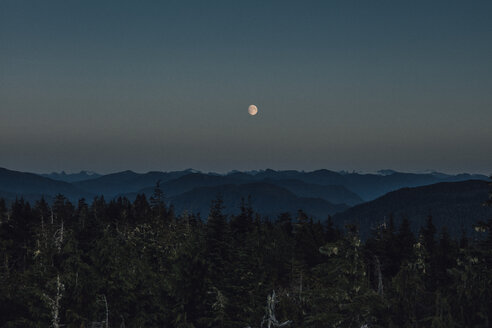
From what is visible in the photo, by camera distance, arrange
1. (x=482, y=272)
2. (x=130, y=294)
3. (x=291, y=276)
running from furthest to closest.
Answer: (x=291, y=276) < (x=130, y=294) < (x=482, y=272)

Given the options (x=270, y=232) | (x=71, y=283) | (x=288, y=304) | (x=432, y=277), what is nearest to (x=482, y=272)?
(x=288, y=304)

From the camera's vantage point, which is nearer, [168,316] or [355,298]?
[355,298]

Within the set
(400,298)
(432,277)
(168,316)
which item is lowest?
(432,277)

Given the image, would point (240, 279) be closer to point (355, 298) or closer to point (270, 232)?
point (355, 298)

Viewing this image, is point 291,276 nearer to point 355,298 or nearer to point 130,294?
point 130,294

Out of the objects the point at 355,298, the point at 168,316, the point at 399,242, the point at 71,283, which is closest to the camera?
the point at 355,298

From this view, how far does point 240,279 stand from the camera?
1121 inches

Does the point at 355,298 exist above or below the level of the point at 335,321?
above

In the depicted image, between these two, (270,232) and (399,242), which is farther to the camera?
(270,232)

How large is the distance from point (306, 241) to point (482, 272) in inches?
1866

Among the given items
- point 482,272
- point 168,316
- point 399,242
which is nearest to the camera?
point 482,272

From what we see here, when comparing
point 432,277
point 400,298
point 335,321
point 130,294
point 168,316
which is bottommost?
point 432,277

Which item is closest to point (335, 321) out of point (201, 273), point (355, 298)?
point (355, 298)

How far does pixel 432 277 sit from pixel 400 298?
43428 mm
